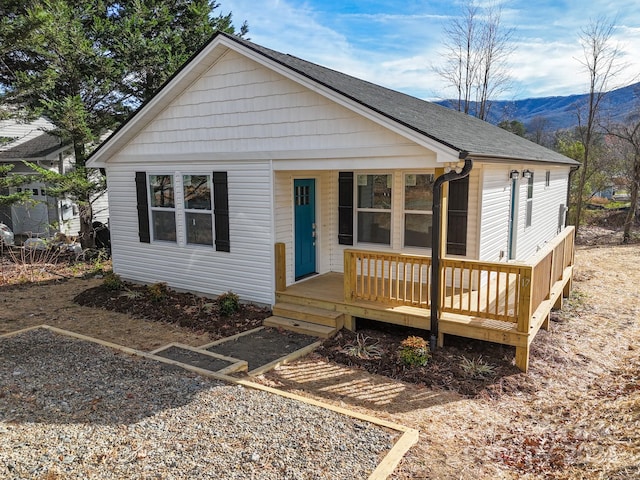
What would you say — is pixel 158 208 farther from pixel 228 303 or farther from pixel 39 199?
pixel 39 199

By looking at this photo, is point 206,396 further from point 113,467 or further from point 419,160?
point 419,160

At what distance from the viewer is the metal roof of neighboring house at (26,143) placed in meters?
17.1

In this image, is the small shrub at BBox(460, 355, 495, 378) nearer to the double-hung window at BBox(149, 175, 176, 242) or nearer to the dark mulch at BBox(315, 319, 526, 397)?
the dark mulch at BBox(315, 319, 526, 397)

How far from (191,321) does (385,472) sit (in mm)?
5344

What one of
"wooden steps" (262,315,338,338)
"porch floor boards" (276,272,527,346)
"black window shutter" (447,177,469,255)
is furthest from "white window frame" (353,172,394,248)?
"wooden steps" (262,315,338,338)

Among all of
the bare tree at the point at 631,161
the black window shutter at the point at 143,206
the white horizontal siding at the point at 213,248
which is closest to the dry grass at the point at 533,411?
the white horizontal siding at the point at 213,248

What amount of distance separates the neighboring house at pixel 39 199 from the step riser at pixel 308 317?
11578mm

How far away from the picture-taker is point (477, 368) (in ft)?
19.6

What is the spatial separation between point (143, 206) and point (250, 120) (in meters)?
3.44

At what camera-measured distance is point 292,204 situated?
856cm

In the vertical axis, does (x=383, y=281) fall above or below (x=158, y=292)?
above

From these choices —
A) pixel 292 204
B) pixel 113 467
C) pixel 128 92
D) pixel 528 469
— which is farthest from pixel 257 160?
pixel 128 92

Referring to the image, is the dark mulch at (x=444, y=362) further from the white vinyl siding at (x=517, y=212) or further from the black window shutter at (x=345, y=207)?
the black window shutter at (x=345, y=207)

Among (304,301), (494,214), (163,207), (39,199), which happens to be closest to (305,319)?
(304,301)
